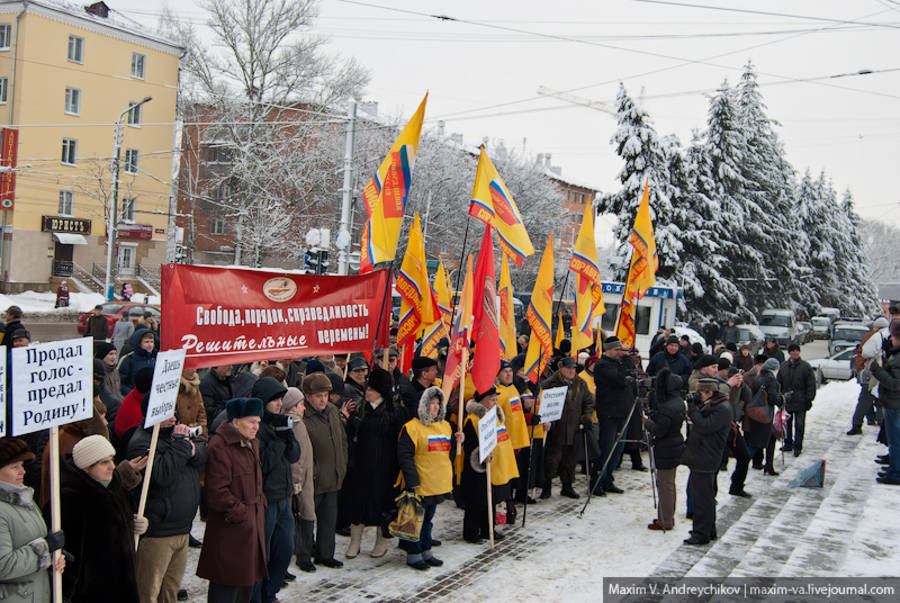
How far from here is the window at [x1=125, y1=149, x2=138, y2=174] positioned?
156 feet

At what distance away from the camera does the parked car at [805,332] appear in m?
45.7

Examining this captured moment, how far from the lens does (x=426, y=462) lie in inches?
294

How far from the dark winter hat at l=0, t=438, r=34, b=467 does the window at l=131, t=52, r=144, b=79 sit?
161 feet

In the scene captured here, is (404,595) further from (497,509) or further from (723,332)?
(723,332)

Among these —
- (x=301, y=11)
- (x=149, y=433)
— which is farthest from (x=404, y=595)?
(x=301, y=11)

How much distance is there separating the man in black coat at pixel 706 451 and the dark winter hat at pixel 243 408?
496 cm

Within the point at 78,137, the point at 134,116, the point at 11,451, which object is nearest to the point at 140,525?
the point at 11,451

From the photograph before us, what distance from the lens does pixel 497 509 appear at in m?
8.70

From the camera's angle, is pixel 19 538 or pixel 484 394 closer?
pixel 19 538

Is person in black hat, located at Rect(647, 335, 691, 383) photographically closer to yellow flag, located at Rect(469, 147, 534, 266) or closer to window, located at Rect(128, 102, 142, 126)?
yellow flag, located at Rect(469, 147, 534, 266)

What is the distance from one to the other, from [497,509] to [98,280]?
41.0 metres

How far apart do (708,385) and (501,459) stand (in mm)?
2376

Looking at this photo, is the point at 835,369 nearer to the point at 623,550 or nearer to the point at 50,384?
the point at 623,550

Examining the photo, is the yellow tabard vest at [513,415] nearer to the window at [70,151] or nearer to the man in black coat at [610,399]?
the man in black coat at [610,399]
